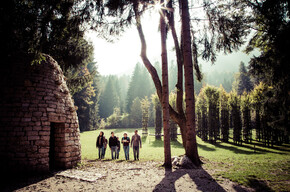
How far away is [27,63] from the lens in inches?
266

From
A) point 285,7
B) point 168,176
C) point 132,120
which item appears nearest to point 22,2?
point 168,176

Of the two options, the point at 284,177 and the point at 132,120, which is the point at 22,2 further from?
the point at 132,120

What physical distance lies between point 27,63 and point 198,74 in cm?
918

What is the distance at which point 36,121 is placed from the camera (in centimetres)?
598

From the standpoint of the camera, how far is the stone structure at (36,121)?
5.64 metres

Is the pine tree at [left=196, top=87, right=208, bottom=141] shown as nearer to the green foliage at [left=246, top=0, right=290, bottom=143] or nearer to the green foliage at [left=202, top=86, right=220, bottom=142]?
the green foliage at [left=202, top=86, right=220, bottom=142]

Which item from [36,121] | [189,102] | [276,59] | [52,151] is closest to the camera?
[36,121]

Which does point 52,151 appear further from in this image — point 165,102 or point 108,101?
point 108,101

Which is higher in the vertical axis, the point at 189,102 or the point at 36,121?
the point at 189,102

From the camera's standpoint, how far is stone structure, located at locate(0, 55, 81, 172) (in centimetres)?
564

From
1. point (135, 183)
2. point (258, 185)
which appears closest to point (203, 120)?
point (258, 185)

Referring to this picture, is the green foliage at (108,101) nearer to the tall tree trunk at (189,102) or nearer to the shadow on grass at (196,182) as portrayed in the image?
the tall tree trunk at (189,102)

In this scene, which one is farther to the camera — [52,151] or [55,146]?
[52,151]

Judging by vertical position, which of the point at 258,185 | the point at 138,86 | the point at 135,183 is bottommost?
the point at 135,183
